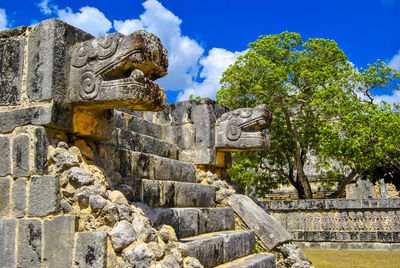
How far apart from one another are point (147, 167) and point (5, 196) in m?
1.77

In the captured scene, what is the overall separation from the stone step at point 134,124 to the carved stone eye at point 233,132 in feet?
3.84

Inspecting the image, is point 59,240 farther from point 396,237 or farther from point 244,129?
point 396,237

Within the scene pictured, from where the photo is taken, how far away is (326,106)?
50.1 ft

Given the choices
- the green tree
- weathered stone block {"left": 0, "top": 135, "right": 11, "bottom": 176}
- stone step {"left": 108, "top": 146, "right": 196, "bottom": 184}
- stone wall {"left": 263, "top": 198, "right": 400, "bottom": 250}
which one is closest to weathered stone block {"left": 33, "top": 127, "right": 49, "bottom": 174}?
weathered stone block {"left": 0, "top": 135, "right": 11, "bottom": 176}

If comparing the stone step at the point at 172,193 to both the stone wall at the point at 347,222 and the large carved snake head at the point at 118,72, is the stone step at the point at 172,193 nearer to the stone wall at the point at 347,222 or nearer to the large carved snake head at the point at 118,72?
the large carved snake head at the point at 118,72

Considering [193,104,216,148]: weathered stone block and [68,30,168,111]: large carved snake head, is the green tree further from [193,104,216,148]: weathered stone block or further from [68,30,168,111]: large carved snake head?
[68,30,168,111]: large carved snake head

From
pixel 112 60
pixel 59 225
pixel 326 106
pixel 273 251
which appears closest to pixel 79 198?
pixel 59 225

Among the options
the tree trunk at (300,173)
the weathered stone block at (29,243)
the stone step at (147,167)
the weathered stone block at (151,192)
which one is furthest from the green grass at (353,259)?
the tree trunk at (300,173)

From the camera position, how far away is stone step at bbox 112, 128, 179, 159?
4.98 metres

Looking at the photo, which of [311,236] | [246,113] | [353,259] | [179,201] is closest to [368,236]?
[311,236]

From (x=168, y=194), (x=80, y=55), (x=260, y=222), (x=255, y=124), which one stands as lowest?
(x=260, y=222)

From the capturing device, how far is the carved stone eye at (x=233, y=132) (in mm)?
6410

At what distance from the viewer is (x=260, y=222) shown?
6055 millimetres

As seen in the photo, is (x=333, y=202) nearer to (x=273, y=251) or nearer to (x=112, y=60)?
(x=273, y=251)
